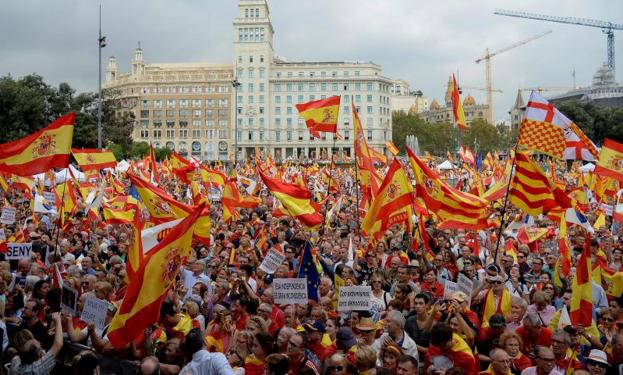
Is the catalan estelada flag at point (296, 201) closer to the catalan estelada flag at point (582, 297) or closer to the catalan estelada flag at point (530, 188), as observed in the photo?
the catalan estelada flag at point (530, 188)

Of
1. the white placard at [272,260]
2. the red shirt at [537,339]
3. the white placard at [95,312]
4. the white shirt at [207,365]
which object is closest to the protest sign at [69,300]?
the white placard at [95,312]

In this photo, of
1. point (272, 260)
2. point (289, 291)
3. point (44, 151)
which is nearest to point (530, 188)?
point (272, 260)

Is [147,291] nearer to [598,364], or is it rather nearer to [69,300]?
[69,300]

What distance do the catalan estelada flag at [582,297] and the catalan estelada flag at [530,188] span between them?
281 centimetres

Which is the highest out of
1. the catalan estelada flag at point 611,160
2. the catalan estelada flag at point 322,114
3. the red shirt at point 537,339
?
the catalan estelada flag at point 322,114

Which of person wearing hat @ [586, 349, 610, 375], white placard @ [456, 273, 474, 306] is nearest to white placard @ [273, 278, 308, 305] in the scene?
white placard @ [456, 273, 474, 306]

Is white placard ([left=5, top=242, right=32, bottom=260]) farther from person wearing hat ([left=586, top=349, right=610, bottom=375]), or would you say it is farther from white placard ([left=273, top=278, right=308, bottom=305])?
person wearing hat ([left=586, top=349, right=610, bottom=375])

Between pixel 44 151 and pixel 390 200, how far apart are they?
528cm

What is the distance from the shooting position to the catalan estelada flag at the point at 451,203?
11016 mm

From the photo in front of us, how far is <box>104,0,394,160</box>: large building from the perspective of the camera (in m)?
111

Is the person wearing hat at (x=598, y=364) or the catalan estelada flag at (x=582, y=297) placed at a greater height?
the catalan estelada flag at (x=582, y=297)

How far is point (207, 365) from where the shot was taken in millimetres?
5410

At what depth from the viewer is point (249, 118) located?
372ft

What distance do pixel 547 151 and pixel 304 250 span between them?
409 centimetres
